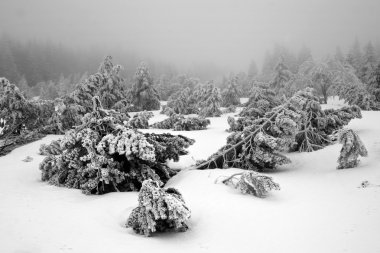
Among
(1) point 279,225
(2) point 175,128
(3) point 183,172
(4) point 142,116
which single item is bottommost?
(2) point 175,128

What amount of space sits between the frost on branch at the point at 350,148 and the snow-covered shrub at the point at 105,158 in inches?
187

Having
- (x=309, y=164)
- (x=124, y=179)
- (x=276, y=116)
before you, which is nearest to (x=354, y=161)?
(x=309, y=164)

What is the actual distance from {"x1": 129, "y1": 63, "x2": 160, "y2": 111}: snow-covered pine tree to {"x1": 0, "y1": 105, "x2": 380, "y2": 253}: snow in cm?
3226

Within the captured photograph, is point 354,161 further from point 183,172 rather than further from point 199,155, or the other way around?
point 199,155

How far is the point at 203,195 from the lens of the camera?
7656mm

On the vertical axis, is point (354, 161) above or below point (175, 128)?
above

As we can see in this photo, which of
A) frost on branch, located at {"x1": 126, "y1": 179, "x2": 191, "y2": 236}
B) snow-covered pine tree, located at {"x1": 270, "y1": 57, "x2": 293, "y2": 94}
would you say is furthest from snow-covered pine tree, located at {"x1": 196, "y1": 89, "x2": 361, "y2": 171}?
snow-covered pine tree, located at {"x1": 270, "y1": 57, "x2": 293, "y2": 94}

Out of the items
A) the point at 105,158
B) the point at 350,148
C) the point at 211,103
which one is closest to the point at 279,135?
the point at 350,148

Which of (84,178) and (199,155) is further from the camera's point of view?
(199,155)

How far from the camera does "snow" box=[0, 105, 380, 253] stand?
4.89m

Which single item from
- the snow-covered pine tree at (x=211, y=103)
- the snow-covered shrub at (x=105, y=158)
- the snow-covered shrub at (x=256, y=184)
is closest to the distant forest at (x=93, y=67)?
the snow-covered pine tree at (x=211, y=103)

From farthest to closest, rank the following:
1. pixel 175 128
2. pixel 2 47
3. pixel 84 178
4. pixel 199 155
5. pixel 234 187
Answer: pixel 2 47 < pixel 175 128 < pixel 199 155 < pixel 84 178 < pixel 234 187

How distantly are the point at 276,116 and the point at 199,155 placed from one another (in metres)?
4.46

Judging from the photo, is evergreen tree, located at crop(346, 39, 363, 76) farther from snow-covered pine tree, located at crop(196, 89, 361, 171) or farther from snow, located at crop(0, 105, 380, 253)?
snow, located at crop(0, 105, 380, 253)
